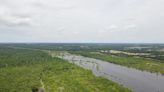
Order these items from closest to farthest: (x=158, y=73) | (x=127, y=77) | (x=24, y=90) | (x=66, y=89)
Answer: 1. (x=24, y=90)
2. (x=66, y=89)
3. (x=127, y=77)
4. (x=158, y=73)

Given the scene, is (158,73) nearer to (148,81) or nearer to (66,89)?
(148,81)

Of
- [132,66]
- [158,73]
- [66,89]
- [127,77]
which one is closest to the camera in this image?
[66,89]

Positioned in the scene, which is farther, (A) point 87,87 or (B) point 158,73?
(B) point 158,73

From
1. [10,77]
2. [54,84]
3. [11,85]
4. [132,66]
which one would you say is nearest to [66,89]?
[54,84]

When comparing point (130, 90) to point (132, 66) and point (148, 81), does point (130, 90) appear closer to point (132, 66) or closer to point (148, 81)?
point (148, 81)

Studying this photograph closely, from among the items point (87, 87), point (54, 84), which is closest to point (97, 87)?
point (87, 87)

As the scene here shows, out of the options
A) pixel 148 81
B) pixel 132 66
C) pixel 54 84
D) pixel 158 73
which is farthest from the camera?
pixel 132 66

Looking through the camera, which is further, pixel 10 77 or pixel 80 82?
pixel 10 77

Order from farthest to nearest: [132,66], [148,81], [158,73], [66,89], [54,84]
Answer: [132,66]
[158,73]
[148,81]
[54,84]
[66,89]

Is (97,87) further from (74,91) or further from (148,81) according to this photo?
(148,81)
